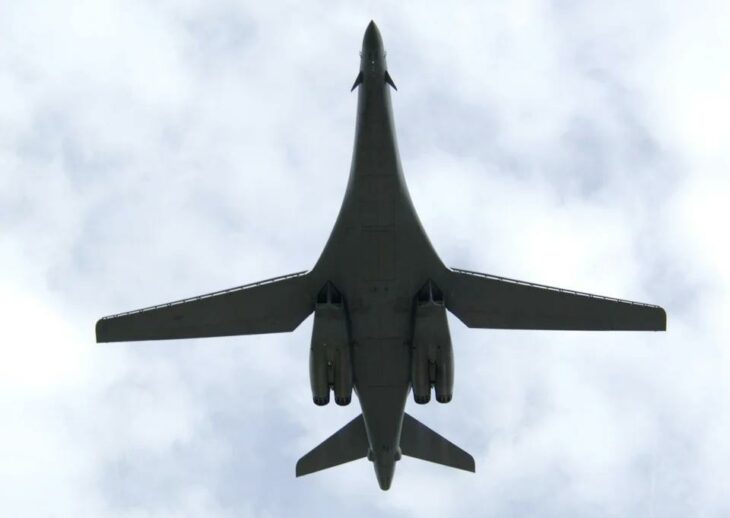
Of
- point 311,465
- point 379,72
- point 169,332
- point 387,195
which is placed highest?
point 379,72

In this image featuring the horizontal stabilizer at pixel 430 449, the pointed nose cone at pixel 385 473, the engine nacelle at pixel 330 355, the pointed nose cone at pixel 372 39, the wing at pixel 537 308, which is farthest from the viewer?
the horizontal stabilizer at pixel 430 449

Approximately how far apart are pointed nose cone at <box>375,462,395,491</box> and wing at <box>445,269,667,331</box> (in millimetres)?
6969

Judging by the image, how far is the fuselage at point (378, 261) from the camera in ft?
147

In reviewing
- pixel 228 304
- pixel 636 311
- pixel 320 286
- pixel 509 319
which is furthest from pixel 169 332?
pixel 636 311

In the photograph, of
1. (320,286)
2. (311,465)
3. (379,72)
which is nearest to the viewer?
(379,72)

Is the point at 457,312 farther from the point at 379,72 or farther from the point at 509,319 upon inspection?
the point at 379,72

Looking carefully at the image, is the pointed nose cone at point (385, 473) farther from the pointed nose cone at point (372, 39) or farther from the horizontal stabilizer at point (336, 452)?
the pointed nose cone at point (372, 39)

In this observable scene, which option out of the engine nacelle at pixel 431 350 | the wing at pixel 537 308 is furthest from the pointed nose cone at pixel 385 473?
the wing at pixel 537 308

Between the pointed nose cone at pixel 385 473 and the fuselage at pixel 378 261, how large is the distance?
0.06m

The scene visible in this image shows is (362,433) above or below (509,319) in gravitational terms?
below

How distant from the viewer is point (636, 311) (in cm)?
4891

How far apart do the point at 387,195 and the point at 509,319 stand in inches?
326

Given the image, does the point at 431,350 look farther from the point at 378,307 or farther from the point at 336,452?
the point at 336,452

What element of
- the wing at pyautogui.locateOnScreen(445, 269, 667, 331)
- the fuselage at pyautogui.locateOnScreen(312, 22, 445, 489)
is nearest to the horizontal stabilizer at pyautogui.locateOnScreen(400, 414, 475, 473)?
the fuselage at pyautogui.locateOnScreen(312, 22, 445, 489)
